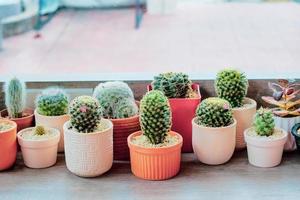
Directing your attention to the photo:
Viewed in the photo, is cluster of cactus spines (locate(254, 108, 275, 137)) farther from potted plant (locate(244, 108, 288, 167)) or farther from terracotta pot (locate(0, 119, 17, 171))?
terracotta pot (locate(0, 119, 17, 171))

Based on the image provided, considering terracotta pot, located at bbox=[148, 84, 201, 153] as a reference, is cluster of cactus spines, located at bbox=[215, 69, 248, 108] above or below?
above

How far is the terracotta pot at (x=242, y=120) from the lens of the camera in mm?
1575

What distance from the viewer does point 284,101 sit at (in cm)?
158

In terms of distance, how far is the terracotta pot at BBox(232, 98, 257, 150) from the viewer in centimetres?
158

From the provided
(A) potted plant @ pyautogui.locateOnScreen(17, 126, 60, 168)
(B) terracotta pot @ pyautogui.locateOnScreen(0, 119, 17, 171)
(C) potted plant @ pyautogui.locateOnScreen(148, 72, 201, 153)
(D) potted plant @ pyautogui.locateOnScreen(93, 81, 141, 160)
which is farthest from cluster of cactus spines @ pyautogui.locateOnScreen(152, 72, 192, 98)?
(B) terracotta pot @ pyautogui.locateOnScreen(0, 119, 17, 171)

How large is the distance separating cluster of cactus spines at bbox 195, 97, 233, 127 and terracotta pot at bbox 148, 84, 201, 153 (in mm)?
95

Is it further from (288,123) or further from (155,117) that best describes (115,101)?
(288,123)

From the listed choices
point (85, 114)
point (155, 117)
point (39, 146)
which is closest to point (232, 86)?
point (155, 117)

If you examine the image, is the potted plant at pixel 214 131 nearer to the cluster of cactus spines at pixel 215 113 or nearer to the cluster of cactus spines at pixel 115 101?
the cluster of cactus spines at pixel 215 113

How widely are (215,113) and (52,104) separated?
19.4 inches

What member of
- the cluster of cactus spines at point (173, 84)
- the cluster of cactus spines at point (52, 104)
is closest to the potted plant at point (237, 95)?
the cluster of cactus spines at point (173, 84)

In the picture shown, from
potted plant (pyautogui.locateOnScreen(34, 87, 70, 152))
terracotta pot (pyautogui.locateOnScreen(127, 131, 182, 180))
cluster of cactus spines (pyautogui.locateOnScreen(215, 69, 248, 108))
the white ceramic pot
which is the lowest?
terracotta pot (pyautogui.locateOnScreen(127, 131, 182, 180))

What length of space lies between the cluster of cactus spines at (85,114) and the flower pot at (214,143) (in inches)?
11.3

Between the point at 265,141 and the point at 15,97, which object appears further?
the point at 15,97
